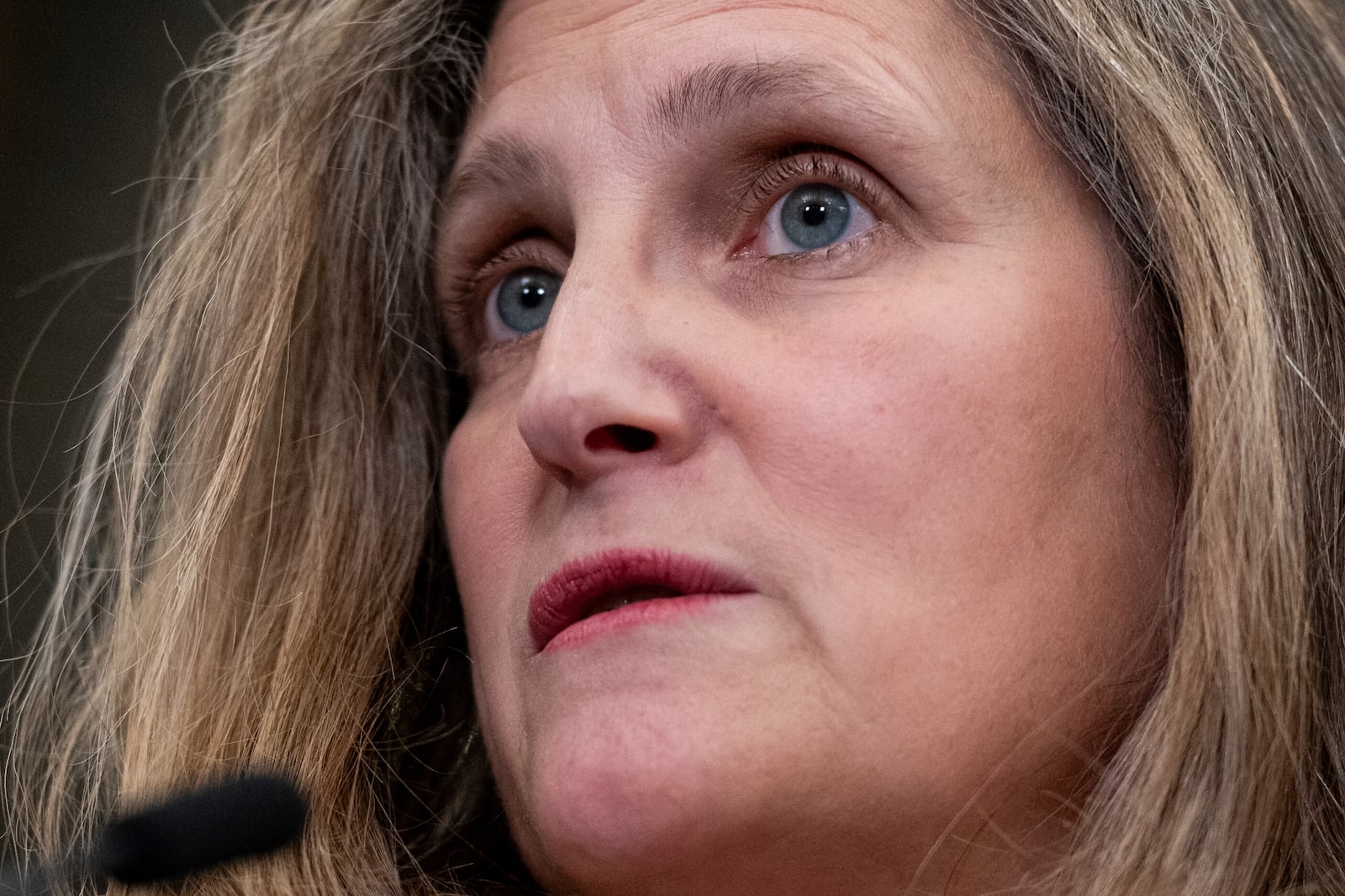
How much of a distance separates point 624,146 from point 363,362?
1.33ft

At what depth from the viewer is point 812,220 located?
102 cm

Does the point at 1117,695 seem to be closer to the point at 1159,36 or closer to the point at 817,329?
the point at 817,329

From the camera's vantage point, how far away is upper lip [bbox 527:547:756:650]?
2.87 feet

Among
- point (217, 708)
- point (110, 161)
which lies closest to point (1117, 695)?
point (217, 708)

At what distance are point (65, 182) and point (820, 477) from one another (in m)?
1.20

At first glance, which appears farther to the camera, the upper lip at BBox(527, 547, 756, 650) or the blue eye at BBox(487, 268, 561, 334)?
the blue eye at BBox(487, 268, 561, 334)

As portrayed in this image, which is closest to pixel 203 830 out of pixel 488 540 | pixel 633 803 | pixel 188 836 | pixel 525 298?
pixel 188 836

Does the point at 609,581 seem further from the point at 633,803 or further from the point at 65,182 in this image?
the point at 65,182

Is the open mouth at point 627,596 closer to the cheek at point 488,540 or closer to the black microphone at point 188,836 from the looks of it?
the cheek at point 488,540

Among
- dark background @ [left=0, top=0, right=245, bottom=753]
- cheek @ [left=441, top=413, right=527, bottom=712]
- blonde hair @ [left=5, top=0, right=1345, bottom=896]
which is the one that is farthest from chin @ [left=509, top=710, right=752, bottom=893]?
dark background @ [left=0, top=0, right=245, bottom=753]

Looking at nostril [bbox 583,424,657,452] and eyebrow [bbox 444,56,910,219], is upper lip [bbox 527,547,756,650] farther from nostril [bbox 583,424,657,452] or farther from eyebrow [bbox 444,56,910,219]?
eyebrow [bbox 444,56,910,219]

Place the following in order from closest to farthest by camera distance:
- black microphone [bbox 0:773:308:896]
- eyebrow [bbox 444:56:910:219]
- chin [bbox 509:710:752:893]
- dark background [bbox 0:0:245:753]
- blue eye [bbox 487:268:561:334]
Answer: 1. black microphone [bbox 0:773:308:896]
2. chin [bbox 509:710:752:893]
3. eyebrow [bbox 444:56:910:219]
4. blue eye [bbox 487:268:561:334]
5. dark background [bbox 0:0:245:753]

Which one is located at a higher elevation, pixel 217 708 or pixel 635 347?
pixel 635 347

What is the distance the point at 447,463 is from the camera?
1151 millimetres
